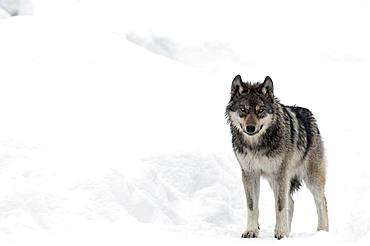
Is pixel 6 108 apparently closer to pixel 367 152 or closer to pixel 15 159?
pixel 15 159

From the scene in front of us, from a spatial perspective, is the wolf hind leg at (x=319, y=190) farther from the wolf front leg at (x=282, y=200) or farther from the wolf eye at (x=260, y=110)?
the wolf eye at (x=260, y=110)

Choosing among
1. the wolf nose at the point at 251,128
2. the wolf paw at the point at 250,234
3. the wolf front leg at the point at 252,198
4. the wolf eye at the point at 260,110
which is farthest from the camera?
the wolf front leg at the point at 252,198

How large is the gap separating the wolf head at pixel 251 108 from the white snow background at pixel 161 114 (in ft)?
3.96

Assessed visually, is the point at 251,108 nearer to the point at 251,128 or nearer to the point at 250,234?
the point at 251,128

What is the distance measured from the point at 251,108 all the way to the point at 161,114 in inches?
163

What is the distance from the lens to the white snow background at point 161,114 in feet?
24.5

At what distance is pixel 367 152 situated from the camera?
1120cm

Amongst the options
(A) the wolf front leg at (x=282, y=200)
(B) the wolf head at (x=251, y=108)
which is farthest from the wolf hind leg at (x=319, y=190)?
(B) the wolf head at (x=251, y=108)

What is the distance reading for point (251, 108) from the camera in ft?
22.5

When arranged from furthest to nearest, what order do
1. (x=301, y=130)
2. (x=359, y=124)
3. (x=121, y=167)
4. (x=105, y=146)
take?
(x=359, y=124) → (x=105, y=146) → (x=121, y=167) → (x=301, y=130)

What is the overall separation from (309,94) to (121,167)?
6.78 m

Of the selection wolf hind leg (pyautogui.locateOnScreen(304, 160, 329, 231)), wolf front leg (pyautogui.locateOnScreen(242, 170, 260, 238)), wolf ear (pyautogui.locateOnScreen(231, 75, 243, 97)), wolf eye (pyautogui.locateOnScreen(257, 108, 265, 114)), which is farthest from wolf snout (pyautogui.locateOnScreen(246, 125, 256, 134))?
wolf hind leg (pyautogui.locateOnScreen(304, 160, 329, 231))

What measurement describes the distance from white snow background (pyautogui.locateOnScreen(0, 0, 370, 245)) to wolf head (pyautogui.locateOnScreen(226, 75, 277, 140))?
3.96 feet

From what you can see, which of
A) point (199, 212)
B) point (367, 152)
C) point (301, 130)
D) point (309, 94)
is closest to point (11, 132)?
point (199, 212)
